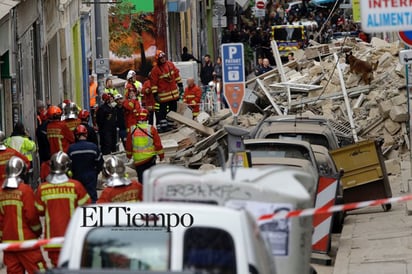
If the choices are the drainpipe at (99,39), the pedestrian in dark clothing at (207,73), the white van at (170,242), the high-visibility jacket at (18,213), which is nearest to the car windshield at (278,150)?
the high-visibility jacket at (18,213)

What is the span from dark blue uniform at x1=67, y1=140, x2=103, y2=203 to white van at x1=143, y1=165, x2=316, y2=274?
6854mm

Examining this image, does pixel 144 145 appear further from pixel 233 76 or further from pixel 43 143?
pixel 233 76

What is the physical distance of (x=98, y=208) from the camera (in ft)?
35.8

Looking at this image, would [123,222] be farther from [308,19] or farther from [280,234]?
[308,19]

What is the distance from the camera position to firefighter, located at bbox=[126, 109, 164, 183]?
70.1ft

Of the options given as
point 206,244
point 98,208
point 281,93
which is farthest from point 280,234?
point 281,93

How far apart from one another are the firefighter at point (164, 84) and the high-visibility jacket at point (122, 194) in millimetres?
16659

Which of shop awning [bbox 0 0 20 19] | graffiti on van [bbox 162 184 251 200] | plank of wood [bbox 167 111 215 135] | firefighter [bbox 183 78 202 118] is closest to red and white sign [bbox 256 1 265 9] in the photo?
firefighter [bbox 183 78 202 118]

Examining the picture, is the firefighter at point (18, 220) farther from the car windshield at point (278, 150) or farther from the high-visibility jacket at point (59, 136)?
the high-visibility jacket at point (59, 136)

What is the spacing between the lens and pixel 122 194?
13.8m

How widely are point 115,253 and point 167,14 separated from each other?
46.0 metres

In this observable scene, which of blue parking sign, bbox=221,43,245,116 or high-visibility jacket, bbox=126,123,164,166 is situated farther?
blue parking sign, bbox=221,43,245,116

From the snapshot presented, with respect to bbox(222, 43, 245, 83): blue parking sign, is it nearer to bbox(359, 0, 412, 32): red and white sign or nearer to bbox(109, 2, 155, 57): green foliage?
bbox(359, 0, 412, 32): red and white sign

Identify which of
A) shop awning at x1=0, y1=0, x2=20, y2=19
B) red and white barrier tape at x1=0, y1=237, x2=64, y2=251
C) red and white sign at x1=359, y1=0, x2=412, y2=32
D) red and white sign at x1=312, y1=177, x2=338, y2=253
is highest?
shop awning at x1=0, y1=0, x2=20, y2=19
